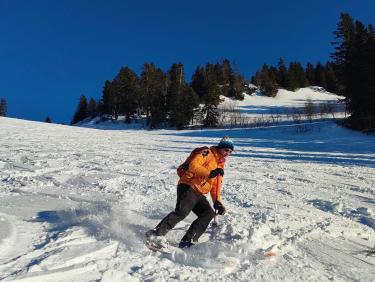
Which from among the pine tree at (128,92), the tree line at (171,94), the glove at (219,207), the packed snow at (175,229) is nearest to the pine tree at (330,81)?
the tree line at (171,94)

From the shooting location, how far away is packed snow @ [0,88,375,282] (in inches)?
180

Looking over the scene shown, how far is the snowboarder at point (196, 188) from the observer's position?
209 inches

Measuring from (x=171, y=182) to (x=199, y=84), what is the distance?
56257 mm

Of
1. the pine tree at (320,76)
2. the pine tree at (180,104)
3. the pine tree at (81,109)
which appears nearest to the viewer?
the pine tree at (180,104)

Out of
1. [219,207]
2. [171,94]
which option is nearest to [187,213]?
[219,207]

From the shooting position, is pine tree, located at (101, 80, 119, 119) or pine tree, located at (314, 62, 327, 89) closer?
pine tree, located at (101, 80, 119, 119)

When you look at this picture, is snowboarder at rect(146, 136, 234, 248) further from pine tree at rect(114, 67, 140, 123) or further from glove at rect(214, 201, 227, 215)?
pine tree at rect(114, 67, 140, 123)

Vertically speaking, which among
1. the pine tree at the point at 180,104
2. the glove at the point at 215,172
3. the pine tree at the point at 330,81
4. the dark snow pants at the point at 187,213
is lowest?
the dark snow pants at the point at 187,213

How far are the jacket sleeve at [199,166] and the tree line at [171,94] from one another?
43088 millimetres

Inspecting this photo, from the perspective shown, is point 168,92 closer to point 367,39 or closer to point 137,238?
point 367,39

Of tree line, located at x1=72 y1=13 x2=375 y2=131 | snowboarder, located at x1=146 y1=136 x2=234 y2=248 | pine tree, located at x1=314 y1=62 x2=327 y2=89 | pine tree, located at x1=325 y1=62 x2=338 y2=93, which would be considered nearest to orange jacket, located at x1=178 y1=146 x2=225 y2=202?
snowboarder, located at x1=146 y1=136 x2=234 y2=248

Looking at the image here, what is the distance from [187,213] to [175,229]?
806mm

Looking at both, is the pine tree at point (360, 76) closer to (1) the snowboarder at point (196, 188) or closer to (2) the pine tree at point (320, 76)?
(1) the snowboarder at point (196, 188)

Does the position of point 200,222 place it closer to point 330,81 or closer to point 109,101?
point 109,101
